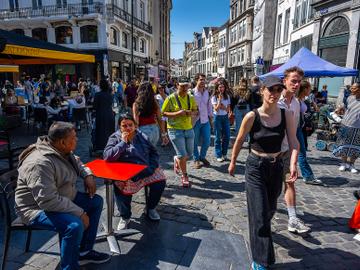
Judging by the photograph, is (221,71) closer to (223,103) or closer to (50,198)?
(223,103)

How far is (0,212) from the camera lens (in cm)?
378

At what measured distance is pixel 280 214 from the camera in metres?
3.87

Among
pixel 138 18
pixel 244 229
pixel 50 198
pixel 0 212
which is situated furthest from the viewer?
pixel 138 18

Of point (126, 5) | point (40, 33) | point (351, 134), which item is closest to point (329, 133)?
point (351, 134)

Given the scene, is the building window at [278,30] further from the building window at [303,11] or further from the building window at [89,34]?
the building window at [89,34]

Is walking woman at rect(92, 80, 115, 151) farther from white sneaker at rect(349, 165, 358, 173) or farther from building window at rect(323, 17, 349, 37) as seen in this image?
building window at rect(323, 17, 349, 37)

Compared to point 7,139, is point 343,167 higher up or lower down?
lower down

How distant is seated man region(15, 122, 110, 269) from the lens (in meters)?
2.28

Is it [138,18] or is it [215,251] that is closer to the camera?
[215,251]

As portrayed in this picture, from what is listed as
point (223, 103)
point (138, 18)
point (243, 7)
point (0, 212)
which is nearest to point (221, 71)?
point (243, 7)

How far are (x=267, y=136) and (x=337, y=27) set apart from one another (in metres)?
15.3

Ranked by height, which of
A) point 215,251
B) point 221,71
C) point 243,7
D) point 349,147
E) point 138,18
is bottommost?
point 215,251

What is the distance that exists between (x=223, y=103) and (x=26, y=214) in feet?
15.4

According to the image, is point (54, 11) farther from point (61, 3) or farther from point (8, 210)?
point (8, 210)
